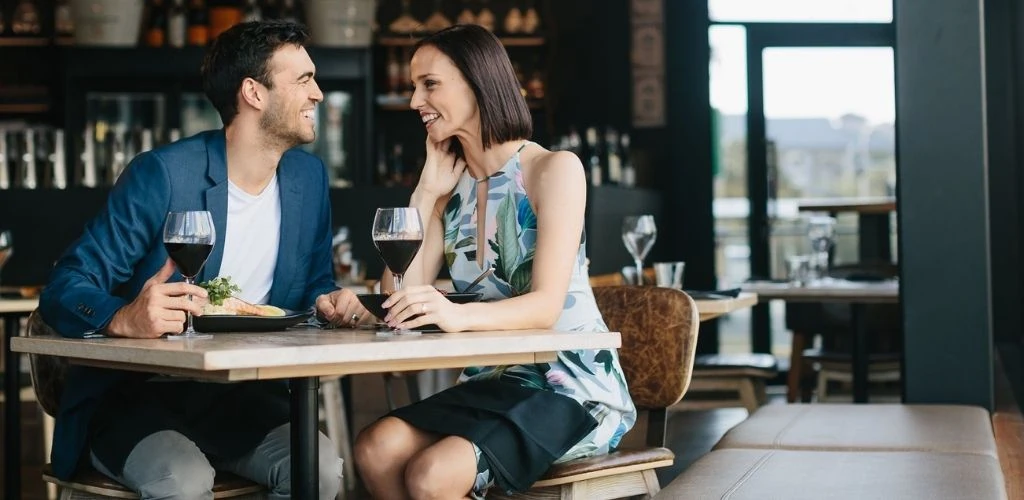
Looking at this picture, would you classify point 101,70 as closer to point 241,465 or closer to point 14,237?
point 14,237

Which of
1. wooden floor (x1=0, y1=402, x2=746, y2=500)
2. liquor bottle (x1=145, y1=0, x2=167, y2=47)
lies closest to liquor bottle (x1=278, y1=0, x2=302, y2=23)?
liquor bottle (x1=145, y1=0, x2=167, y2=47)

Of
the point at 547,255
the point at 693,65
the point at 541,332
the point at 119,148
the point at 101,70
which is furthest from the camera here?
the point at 693,65

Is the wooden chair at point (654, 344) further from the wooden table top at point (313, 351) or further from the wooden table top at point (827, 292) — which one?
the wooden table top at point (827, 292)

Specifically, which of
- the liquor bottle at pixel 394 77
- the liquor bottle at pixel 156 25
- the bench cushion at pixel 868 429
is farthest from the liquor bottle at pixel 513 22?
the bench cushion at pixel 868 429

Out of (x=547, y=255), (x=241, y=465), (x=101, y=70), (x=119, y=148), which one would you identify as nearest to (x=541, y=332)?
(x=547, y=255)

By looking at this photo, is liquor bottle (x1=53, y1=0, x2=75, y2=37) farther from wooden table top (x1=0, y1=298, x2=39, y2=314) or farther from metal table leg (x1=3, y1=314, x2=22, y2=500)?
wooden table top (x1=0, y1=298, x2=39, y2=314)

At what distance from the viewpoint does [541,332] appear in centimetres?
196

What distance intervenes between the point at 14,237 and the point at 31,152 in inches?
21.9

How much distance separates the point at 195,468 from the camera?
222 centimetres

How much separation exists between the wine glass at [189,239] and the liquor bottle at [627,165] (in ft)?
18.1

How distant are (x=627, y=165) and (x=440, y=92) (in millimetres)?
5712

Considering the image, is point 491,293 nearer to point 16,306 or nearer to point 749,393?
point 16,306

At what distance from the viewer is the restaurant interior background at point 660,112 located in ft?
24.8

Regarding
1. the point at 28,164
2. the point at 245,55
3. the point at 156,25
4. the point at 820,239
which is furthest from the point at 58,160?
the point at 245,55
